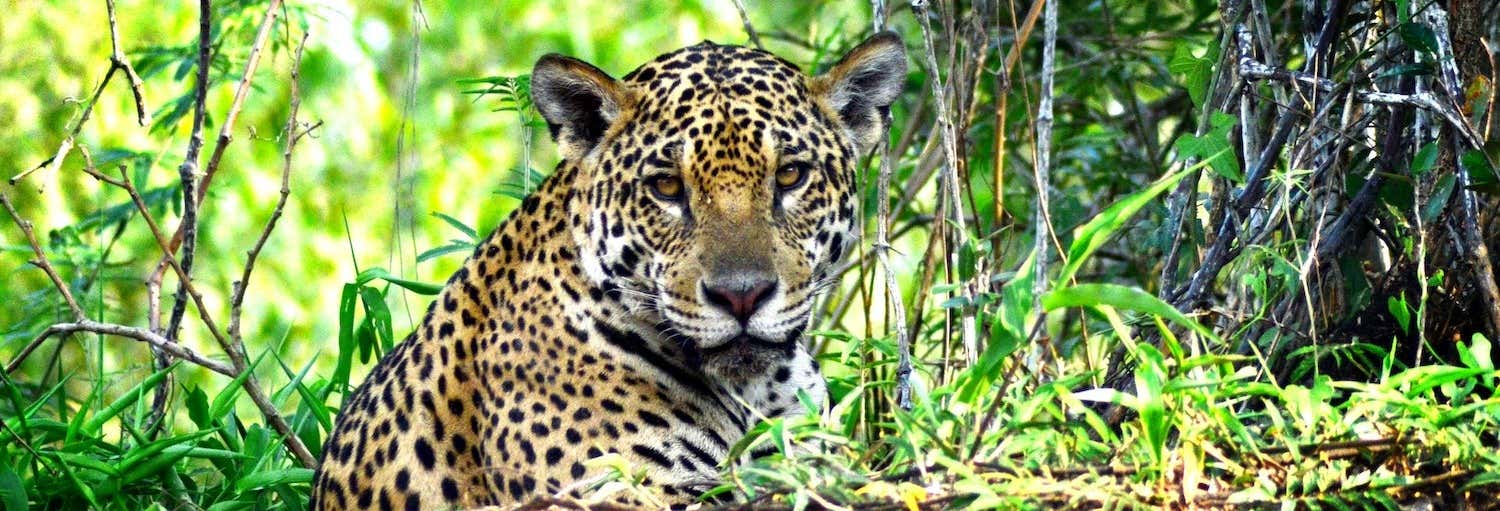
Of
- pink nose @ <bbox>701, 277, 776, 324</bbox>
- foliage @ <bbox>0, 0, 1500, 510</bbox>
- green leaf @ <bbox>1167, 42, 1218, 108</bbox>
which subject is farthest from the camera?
green leaf @ <bbox>1167, 42, 1218, 108</bbox>

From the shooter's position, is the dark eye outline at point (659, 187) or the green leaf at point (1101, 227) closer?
the green leaf at point (1101, 227)

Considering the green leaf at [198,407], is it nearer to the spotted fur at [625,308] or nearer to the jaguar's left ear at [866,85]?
the spotted fur at [625,308]

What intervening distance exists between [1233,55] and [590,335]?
2039mm

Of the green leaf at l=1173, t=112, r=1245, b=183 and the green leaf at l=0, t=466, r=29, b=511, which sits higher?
the green leaf at l=1173, t=112, r=1245, b=183

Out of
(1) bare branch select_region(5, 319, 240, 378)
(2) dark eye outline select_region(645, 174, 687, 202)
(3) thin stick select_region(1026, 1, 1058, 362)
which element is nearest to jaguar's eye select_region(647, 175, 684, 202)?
(2) dark eye outline select_region(645, 174, 687, 202)

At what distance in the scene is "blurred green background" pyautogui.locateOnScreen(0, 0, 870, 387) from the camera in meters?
11.8

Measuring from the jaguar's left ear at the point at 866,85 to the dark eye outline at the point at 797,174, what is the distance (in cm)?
30

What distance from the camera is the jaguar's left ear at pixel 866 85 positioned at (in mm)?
5352

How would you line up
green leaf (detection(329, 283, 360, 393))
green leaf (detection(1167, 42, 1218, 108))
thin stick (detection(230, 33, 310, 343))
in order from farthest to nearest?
1. green leaf (detection(329, 283, 360, 393))
2. thin stick (detection(230, 33, 310, 343))
3. green leaf (detection(1167, 42, 1218, 108))

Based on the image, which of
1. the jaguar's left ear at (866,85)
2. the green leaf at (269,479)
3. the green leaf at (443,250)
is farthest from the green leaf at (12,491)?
the jaguar's left ear at (866,85)

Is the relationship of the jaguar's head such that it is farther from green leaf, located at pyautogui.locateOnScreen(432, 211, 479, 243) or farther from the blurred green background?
the blurred green background

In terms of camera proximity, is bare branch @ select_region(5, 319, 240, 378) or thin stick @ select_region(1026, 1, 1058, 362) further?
bare branch @ select_region(5, 319, 240, 378)

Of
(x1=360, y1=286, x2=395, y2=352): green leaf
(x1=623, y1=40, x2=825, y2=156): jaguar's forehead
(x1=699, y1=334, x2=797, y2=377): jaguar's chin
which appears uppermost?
(x1=623, y1=40, x2=825, y2=156): jaguar's forehead

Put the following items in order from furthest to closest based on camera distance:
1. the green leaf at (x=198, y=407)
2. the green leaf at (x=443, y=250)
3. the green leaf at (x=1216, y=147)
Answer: the green leaf at (x=443, y=250)
the green leaf at (x=198, y=407)
the green leaf at (x=1216, y=147)
